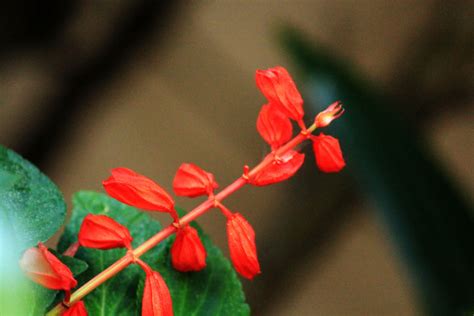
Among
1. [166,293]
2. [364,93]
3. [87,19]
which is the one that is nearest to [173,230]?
[166,293]

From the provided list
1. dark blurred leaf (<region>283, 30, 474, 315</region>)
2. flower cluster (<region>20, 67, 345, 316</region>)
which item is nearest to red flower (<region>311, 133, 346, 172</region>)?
flower cluster (<region>20, 67, 345, 316</region>)

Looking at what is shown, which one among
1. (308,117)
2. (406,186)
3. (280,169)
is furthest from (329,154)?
(308,117)

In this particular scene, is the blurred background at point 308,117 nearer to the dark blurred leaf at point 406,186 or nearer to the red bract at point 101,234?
the dark blurred leaf at point 406,186

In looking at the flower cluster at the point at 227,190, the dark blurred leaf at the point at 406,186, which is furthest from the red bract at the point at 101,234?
the dark blurred leaf at the point at 406,186

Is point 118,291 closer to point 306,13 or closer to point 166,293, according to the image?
point 166,293

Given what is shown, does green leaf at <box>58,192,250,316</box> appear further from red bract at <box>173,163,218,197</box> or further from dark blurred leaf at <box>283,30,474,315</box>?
dark blurred leaf at <box>283,30,474,315</box>

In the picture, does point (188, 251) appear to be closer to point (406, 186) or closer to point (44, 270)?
point (44, 270)

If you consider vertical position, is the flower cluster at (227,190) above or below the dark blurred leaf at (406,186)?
above
